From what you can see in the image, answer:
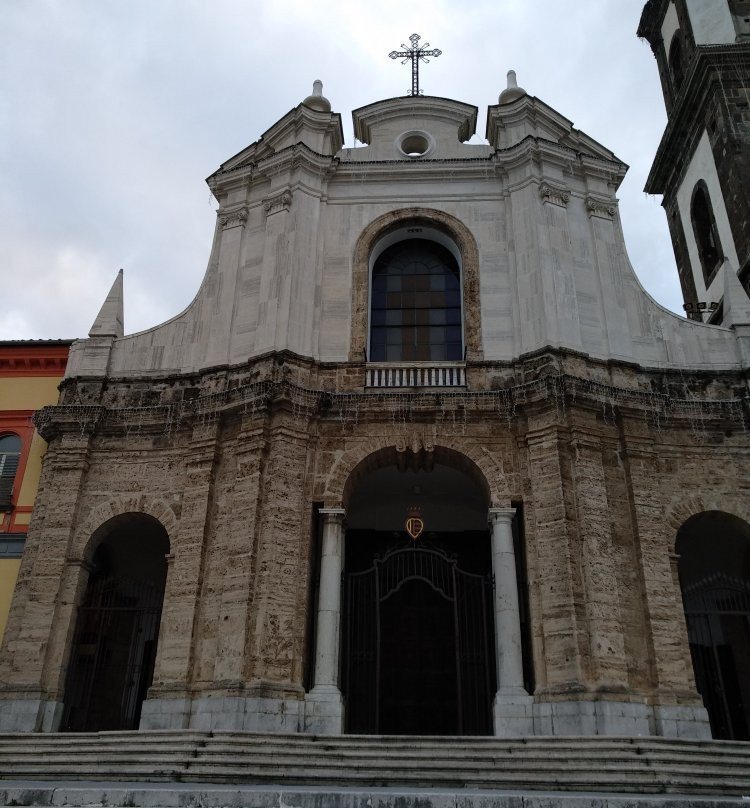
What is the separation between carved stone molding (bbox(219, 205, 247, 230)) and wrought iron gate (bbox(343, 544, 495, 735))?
8.22 meters

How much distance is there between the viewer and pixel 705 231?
2334 centimetres

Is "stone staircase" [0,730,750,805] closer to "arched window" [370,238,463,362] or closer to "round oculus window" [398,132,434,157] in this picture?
"arched window" [370,238,463,362]

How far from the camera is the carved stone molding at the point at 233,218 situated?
1789 centimetres

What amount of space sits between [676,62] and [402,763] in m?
24.4

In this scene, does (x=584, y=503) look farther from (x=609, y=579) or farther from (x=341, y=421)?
(x=341, y=421)

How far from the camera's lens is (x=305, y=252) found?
16.9m

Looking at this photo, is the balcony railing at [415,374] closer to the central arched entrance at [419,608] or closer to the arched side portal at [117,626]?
the central arched entrance at [419,608]

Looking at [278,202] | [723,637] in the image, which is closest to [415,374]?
[278,202]

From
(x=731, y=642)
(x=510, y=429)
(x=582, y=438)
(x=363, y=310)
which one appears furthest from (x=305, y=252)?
(x=731, y=642)

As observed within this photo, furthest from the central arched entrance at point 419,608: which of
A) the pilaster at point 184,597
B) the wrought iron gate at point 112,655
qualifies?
the wrought iron gate at point 112,655

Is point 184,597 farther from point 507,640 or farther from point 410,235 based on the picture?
point 410,235

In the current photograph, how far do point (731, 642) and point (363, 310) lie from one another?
10.2 meters

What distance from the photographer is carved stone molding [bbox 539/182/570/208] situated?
55.9ft

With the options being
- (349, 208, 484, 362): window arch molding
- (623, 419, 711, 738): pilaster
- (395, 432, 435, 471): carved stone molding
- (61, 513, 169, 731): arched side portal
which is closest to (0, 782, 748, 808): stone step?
(623, 419, 711, 738): pilaster
